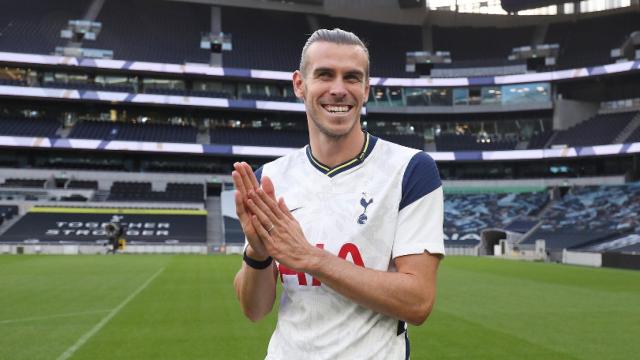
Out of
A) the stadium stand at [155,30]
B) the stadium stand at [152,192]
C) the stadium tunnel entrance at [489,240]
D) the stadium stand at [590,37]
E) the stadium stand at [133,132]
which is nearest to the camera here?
the stadium tunnel entrance at [489,240]

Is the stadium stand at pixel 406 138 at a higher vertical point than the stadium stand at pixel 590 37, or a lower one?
lower

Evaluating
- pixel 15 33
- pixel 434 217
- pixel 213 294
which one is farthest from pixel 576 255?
pixel 15 33

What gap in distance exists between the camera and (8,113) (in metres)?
60.3

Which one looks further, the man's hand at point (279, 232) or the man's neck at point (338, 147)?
the man's neck at point (338, 147)

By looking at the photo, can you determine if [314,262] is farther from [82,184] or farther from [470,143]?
[470,143]

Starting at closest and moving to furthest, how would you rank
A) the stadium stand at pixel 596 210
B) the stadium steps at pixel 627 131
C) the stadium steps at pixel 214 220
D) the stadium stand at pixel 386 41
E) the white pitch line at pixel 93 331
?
1. the white pitch line at pixel 93 331
2. the stadium stand at pixel 596 210
3. the stadium steps at pixel 214 220
4. the stadium steps at pixel 627 131
5. the stadium stand at pixel 386 41

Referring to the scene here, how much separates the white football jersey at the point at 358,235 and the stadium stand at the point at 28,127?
59.6m

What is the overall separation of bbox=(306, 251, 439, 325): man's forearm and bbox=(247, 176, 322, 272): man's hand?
0.05 meters

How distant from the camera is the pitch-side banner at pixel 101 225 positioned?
1823 inches

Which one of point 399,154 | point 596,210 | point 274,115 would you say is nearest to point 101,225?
point 274,115

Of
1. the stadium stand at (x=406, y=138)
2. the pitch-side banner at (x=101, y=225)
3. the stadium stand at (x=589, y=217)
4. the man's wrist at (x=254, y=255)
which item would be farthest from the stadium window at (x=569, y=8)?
the man's wrist at (x=254, y=255)

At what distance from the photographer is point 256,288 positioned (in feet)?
9.44

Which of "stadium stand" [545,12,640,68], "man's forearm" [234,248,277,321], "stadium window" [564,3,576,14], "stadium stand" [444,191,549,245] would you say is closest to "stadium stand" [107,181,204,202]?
"stadium stand" [444,191,549,245]

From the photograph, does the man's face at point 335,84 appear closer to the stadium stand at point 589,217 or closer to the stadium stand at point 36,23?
the stadium stand at point 589,217
